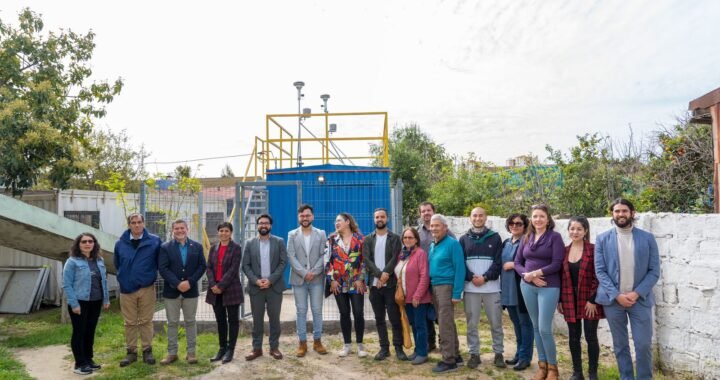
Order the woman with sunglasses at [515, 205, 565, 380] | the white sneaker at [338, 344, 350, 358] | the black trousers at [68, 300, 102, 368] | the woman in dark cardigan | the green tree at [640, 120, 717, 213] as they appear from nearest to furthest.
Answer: the woman with sunglasses at [515, 205, 565, 380]
the black trousers at [68, 300, 102, 368]
the woman in dark cardigan
the white sneaker at [338, 344, 350, 358]
the green tree at [640, 120, 717, 213]

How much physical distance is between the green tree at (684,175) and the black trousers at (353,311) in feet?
15.9

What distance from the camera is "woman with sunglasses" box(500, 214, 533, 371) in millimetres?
5172

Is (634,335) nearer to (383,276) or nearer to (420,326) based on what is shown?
(420,326)

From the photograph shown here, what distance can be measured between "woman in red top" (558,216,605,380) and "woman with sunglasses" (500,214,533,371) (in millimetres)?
597

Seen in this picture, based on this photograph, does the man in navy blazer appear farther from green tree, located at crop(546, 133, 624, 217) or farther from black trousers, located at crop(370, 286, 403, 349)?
green tree, located at crop(546, 133, 624, 217)

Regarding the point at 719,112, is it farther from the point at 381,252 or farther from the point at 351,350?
the point at 351,350

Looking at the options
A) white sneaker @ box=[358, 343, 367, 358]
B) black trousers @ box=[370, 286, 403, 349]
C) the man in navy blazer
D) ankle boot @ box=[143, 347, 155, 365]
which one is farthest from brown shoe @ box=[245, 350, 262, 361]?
black trousers @ box=[370, 286, 403, 349]

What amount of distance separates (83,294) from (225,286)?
5.01 feet

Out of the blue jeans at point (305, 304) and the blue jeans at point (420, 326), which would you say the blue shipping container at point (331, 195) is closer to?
the blue jeans at point (305, 304)

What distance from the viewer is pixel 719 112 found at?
215 inches

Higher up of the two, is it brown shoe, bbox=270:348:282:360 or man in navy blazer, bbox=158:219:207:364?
man in navy blazer, bbox=158:219:207:364

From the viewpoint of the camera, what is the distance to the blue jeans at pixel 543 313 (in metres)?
4.56

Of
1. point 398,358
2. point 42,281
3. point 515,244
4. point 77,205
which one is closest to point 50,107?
point 77,205

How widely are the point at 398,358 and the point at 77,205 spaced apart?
25.7 feet
